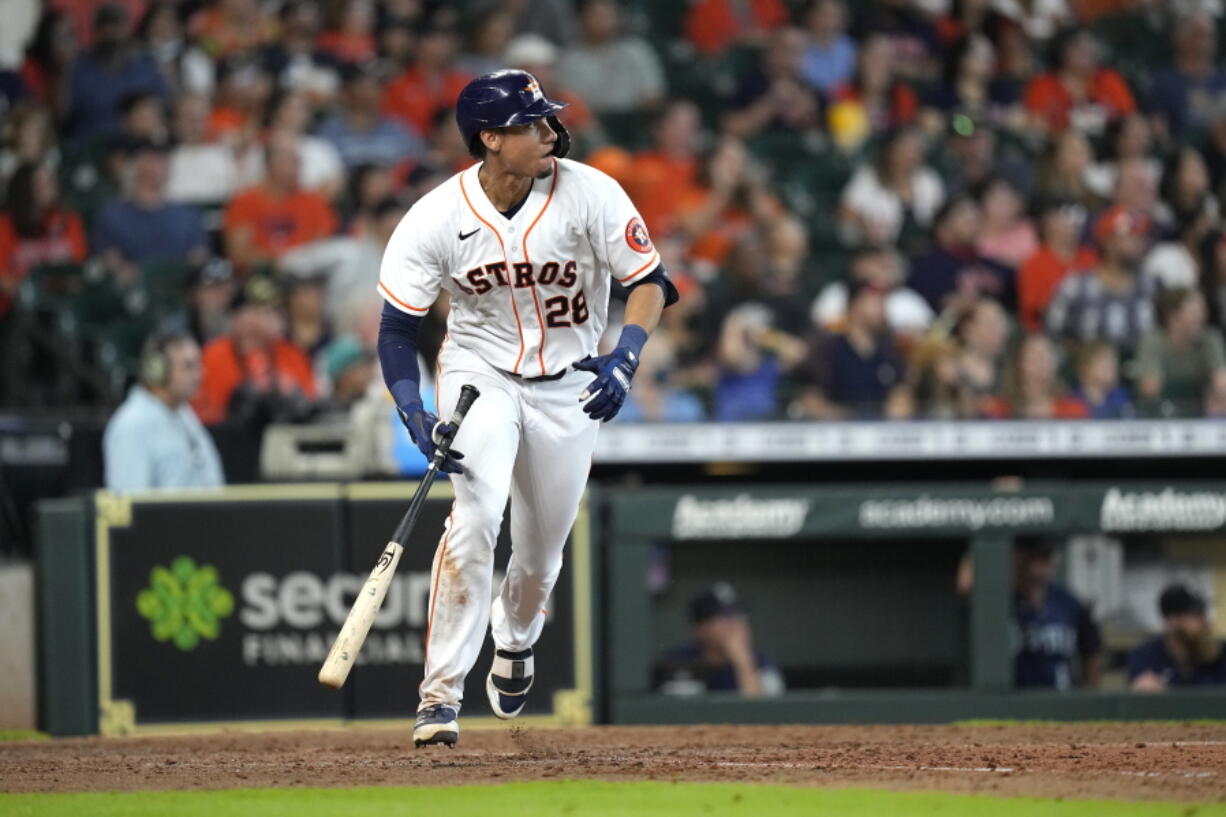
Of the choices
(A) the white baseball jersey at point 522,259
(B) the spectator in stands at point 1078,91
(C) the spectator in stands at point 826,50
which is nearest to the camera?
(A) the white baseball jersey at point 522,259

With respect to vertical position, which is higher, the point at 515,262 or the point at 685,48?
the point at 685,48

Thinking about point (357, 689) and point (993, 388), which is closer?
point (357, 689)

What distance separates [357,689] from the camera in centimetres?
784

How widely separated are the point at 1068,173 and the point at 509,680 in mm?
6914

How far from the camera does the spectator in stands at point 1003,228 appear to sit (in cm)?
1126

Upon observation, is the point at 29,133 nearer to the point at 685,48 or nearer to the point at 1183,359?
the point at 685,48

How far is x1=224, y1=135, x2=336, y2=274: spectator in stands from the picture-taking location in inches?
422

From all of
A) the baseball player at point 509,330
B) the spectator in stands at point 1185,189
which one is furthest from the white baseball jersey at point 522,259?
the spectator in stands at point 1185,189

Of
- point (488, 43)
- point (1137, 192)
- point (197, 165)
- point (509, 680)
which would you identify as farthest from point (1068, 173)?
point (509, 680)

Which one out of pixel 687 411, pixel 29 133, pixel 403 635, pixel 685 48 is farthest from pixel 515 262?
pixel 685 48

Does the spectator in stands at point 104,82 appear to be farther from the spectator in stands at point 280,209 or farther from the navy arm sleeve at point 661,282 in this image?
the navy arm sleeve at point 661,282

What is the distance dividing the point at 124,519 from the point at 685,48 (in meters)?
6.47

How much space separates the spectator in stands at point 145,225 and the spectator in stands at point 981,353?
163 inches

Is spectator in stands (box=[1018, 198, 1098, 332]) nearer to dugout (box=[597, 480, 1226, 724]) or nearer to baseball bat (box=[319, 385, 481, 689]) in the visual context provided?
Answer: dugout (box=[597, 480, 1226, 724])
